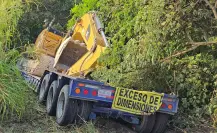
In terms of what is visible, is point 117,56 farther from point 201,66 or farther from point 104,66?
point 201,66

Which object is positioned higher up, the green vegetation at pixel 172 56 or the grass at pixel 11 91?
the green vegetation at pixel 172 56

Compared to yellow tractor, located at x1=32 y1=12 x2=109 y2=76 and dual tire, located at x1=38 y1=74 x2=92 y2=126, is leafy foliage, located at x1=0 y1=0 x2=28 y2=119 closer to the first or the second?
dual tire, located at x1=38 y1=74 x2=92 y2=126

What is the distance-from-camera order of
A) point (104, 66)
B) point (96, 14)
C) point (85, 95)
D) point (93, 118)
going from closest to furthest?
point (85, 95), point (93, 118), point (104, 66), point (96, 14)

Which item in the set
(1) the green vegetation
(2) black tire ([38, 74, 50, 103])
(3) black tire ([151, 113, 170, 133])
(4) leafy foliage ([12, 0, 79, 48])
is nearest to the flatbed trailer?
(3) black tire ([151, 113, 170, 133])

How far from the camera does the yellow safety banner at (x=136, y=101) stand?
21.1ft

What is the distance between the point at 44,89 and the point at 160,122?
244 cm

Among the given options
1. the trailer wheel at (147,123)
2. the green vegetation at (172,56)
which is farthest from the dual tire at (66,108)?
the trailer wheel at (147,123)

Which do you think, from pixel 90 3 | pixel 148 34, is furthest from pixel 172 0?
pixel 90 3

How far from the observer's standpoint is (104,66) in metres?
7.19

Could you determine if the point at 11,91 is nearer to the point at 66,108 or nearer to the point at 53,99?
the point at 66,108

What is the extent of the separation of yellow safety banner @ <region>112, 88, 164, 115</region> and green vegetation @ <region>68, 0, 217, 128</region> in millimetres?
239

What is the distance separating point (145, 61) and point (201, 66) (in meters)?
0.96

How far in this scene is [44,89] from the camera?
26.6 ft

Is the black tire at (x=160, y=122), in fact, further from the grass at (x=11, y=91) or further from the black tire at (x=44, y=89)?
the black tire at (x=44, y=89)
